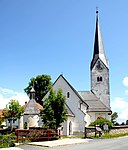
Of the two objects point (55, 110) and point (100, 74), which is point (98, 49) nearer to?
point (100, 74)

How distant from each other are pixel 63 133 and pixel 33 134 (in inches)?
596

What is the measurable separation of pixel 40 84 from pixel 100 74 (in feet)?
49.0

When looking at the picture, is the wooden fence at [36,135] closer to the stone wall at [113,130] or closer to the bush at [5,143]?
the bush at [5,143]

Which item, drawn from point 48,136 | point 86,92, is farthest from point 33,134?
point 86,92

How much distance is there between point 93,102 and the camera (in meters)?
53.2

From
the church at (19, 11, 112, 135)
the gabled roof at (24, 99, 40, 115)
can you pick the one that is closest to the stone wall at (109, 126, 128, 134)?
the church at (19, 11, 112, 135)

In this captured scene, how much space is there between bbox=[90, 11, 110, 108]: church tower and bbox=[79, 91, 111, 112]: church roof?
2.84 meters

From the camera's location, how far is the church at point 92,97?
43.9 meters

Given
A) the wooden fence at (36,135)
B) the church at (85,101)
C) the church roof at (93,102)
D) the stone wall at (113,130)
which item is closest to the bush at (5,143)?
the wooden fence at (36,135)

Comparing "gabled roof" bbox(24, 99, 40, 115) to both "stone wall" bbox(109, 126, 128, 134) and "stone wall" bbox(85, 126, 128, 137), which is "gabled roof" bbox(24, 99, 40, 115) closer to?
"stone wall" bbox(85, 126, 128, 137)

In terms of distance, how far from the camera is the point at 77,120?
44125 millimetres

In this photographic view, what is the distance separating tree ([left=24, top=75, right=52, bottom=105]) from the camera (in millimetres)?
62938

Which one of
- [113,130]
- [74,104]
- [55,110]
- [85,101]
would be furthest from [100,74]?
[55,110]

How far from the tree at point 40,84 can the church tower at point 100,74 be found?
444 inches
